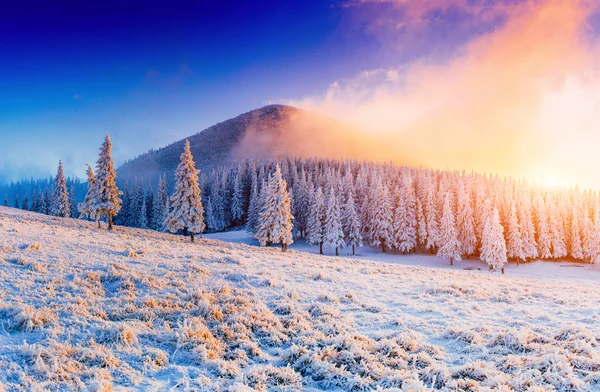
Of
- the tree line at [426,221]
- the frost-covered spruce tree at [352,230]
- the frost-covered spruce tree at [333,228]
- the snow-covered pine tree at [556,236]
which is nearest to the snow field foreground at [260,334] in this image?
the tree line at [426,221]

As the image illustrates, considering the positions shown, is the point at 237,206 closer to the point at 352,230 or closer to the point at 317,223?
the point at 317,223

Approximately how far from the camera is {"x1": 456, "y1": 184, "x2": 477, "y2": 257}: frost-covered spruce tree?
209ft

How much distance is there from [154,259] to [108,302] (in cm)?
900

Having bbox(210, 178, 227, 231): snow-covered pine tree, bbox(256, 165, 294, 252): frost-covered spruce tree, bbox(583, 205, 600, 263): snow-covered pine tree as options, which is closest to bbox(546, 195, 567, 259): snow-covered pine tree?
bbox(583, 205, 600, 263): snow-covered pine tree

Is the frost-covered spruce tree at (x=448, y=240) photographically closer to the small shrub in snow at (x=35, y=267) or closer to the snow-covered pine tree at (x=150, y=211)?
the small shrub in snow at (x=35, y=267)

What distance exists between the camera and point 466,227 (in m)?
64.3

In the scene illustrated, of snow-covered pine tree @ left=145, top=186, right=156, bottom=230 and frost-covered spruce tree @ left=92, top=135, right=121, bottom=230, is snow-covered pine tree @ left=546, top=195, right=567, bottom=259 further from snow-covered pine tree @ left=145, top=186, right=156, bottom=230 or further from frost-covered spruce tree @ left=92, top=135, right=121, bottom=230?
snow-covered pine tree @ left=145, top=186, right=156, bottom=230

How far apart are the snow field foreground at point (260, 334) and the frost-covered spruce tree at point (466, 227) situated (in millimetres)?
48315

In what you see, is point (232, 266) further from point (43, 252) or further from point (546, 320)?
point (546, 320)

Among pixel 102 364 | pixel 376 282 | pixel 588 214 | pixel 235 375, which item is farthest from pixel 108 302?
pixel 588 214

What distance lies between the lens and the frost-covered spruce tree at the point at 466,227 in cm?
6378

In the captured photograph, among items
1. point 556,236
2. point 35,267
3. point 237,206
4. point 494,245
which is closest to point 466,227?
point 494,245

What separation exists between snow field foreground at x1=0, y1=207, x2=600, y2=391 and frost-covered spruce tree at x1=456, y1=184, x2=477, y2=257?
48.3m

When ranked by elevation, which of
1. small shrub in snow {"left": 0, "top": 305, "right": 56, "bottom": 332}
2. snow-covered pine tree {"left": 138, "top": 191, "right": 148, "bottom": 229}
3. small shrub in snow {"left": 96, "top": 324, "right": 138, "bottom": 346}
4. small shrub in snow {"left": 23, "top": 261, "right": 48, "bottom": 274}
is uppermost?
snow-covered pine tree {"left": 138, "top": 191, "right": 148, "bottom": 229}
